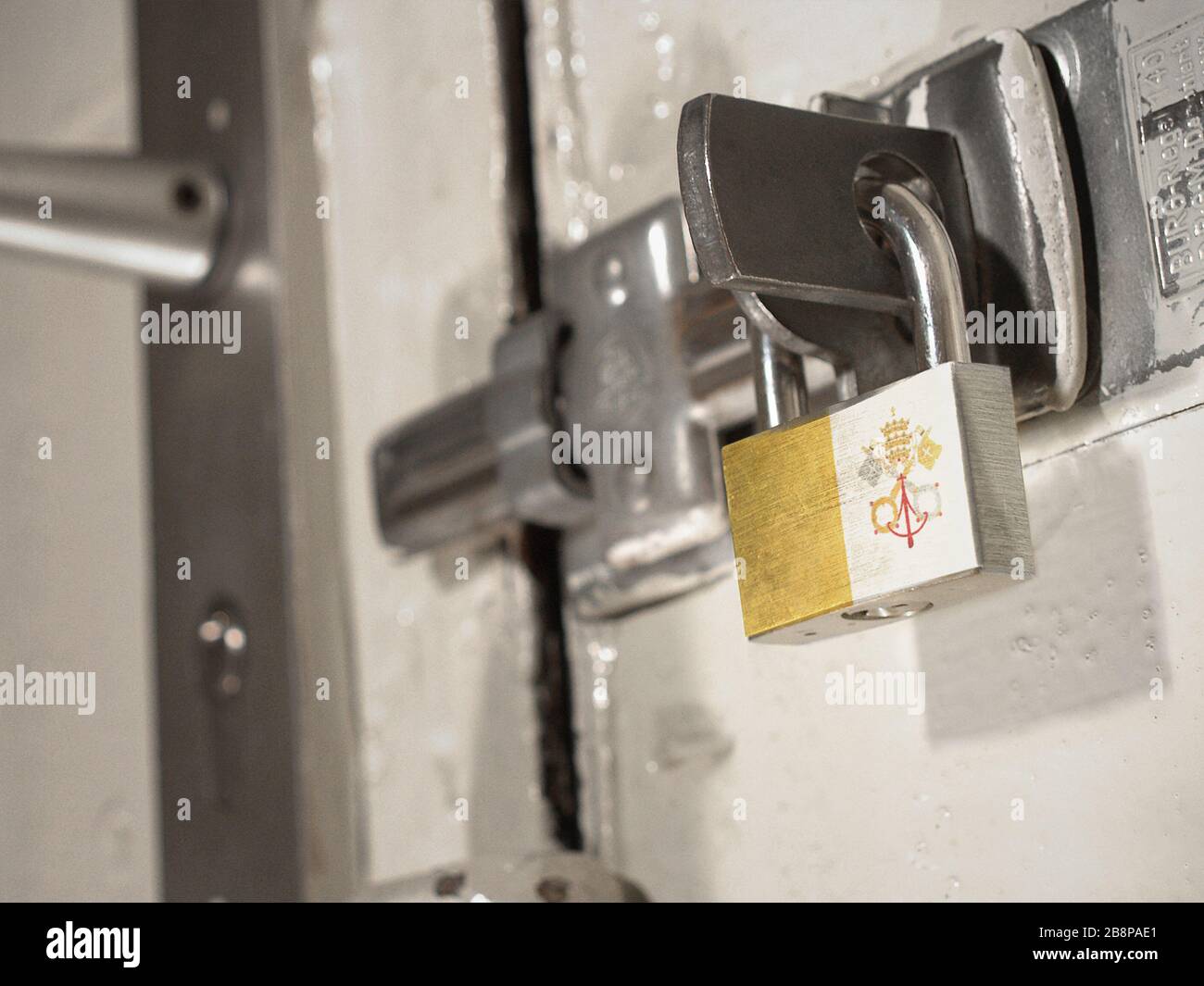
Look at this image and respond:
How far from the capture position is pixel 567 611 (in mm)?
641

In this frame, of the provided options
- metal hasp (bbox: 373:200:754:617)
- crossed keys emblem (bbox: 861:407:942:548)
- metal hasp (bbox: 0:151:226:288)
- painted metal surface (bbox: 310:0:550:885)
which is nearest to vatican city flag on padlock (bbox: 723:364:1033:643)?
crossed keys emblem (bbox: 861:407:942:548)

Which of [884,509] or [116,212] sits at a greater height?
[116,212]

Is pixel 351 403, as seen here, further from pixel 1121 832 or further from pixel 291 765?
pixel 1121 832

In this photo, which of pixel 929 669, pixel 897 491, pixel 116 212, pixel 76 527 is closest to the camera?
pixel 897 491

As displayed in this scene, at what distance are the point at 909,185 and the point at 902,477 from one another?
0.11 meters

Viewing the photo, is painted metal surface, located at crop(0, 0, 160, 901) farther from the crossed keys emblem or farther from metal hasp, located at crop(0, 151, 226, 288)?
the crossed keys emblem

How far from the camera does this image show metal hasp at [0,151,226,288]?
658mm

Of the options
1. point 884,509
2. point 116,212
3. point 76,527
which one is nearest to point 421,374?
point 116,212

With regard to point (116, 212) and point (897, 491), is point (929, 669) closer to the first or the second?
point (897, 491)

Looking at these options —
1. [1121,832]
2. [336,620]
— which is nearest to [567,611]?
[336,620]

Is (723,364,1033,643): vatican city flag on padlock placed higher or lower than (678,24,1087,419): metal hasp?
lower

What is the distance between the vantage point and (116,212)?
69 cm

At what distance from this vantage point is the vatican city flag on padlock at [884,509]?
362mm
